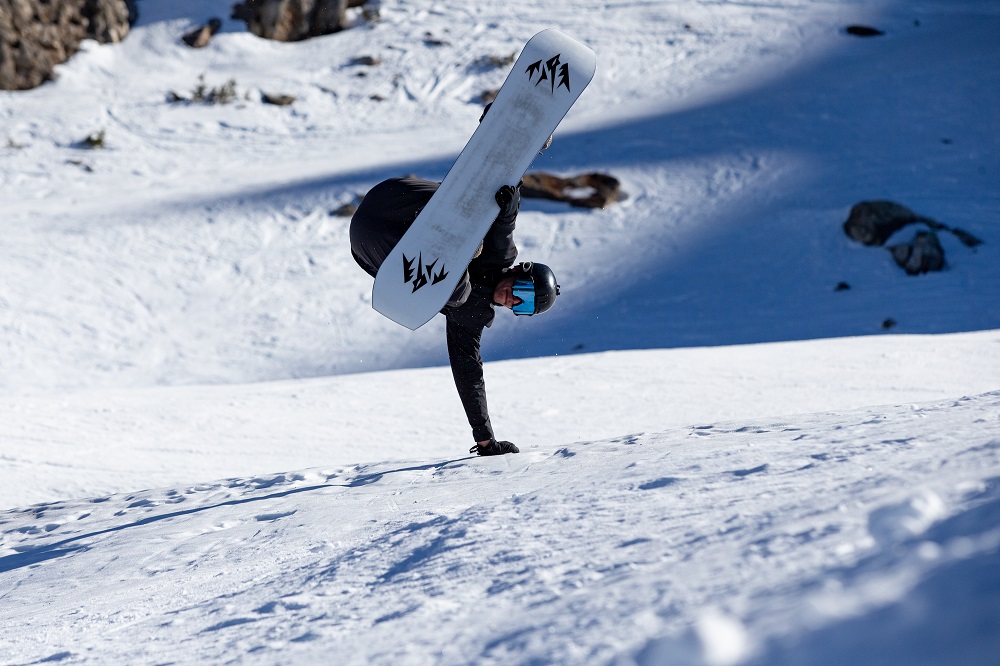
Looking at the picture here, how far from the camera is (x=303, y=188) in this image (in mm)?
10656

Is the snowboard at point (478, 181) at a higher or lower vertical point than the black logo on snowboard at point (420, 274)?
higher

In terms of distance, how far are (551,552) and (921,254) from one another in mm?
7879

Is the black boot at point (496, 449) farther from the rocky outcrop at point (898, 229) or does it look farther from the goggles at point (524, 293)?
the rocky outcrop at point (898, 229)

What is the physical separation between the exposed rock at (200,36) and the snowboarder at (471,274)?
38.4 feet

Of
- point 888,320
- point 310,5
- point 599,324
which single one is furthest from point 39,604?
point 310,5

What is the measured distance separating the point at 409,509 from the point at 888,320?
6435 mm

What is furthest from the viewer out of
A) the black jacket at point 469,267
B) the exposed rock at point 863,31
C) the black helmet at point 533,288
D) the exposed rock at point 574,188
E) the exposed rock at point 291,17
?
the exposed rock at point 291,17

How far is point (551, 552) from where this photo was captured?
2055 mm

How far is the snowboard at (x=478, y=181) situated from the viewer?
385cm

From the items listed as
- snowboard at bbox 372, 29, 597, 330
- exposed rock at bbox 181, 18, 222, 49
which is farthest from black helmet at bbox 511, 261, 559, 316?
exposed rock at bbox 181, 18, 222, 49

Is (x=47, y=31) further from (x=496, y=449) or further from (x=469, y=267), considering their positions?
(x=496, y=449)

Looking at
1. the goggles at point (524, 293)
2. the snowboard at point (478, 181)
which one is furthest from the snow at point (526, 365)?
the snowboard at point (478, 181)

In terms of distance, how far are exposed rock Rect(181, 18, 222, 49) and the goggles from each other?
1223 centimetres

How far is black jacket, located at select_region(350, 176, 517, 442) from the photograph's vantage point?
A: 12.9ft
